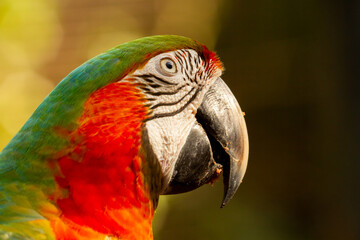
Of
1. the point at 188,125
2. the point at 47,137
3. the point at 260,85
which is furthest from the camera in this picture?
the point at 260,85

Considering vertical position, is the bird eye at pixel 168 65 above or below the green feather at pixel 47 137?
above

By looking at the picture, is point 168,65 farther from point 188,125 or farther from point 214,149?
point 214,149

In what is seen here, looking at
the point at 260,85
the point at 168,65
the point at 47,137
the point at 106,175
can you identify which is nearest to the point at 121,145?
the point at 106,175

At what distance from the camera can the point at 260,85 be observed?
4172 millimetres

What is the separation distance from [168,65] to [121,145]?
Result: 1.06 ft

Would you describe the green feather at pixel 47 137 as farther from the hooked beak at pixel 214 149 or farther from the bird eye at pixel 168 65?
the hooked beak at pixel 214 149

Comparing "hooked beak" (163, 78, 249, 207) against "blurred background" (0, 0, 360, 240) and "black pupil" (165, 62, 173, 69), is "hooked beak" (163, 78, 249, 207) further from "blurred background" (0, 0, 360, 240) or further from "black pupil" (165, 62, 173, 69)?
"blurred background" (0, 0, 360, 240)

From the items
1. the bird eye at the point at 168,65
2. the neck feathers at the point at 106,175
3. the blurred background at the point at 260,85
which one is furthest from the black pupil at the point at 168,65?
the blurred background at the point at 260,85

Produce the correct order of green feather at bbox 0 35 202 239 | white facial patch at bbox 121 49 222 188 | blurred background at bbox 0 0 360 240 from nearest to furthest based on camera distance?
green feather at bbox 0 35 202 239 < white facial patch at bbox 121 49 222 188 < blurred background at bbox 0 0 360 240

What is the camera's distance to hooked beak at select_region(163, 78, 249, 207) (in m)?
1.43

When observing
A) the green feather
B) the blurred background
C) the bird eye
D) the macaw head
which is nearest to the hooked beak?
the macaw head

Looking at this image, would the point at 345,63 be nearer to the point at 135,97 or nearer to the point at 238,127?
the point at 238,127

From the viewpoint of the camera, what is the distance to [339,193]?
3.97 m

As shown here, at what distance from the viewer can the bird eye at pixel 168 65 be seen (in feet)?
4.69
